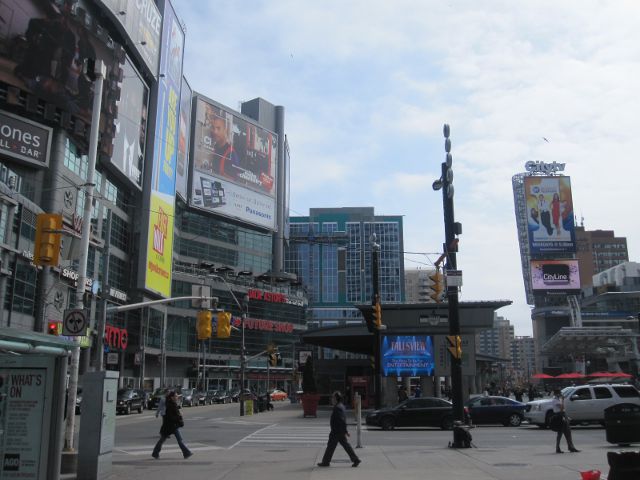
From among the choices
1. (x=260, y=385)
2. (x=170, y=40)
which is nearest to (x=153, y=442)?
(x=170, y=40)

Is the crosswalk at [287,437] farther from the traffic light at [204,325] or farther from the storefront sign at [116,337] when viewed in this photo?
the storefront sign at [116,337]

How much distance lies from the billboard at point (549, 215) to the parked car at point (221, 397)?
5982 cm

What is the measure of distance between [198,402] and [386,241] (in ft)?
403

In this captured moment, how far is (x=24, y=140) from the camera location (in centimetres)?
5062

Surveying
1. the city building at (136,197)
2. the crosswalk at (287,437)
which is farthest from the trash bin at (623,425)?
the city building at (136,197)

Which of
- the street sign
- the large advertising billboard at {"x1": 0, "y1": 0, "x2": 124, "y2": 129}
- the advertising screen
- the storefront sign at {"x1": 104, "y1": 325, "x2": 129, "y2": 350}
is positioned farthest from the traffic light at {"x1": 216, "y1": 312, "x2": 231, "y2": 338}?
the storefront sign at {"x1": 104, "y1": 325, "x2": 129, "y2": 350}

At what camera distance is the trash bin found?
699 inches

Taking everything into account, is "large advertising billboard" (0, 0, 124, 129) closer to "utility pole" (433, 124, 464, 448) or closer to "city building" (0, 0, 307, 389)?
"city building" (0, 0, 307, 389)

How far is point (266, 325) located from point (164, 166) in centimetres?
3869

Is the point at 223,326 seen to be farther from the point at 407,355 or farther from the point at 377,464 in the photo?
the point at 407,355

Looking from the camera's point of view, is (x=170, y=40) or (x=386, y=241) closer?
(x=170, y=40)

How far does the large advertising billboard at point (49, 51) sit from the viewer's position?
50375 millimetres

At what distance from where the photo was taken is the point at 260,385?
109m

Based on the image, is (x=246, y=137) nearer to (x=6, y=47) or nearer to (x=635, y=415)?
(x=6, y=47)
